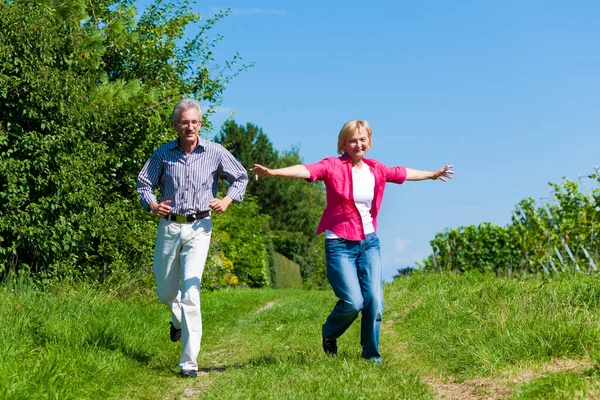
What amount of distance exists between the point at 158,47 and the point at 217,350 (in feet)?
37.5

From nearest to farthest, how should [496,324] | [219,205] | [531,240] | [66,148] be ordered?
1. [219,205]
2. [496,324]
3. [66,148]
4. [531,240]

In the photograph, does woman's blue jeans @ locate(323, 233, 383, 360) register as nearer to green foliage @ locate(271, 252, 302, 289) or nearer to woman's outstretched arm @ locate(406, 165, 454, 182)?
woman's outstretched arm @ locate(406, 165, 454, 182)

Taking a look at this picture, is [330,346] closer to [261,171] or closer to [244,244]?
[261,171]

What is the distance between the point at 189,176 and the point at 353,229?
153 cm

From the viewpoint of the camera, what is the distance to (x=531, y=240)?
19.3 m

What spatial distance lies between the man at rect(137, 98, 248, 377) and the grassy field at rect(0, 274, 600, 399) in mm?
578

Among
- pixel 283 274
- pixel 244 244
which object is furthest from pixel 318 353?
pixel 283 274

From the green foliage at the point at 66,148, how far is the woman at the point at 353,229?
613 centimetres

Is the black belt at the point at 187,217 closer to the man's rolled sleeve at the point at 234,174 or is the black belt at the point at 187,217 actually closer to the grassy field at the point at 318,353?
the man's rolled sleeve at the point at 234,174

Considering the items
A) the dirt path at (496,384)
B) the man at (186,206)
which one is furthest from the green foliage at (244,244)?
the dirt path at (496,384)

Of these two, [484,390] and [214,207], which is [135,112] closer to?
[214,207]

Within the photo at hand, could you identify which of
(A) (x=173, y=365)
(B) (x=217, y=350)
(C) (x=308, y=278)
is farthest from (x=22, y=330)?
(C) (x=308, y=278)

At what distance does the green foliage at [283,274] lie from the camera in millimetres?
34469

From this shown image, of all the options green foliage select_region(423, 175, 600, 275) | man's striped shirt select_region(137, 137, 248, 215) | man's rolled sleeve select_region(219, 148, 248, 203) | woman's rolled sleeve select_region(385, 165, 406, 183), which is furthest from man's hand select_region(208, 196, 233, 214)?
green foliage select_region(423, 175, 600, 275)
